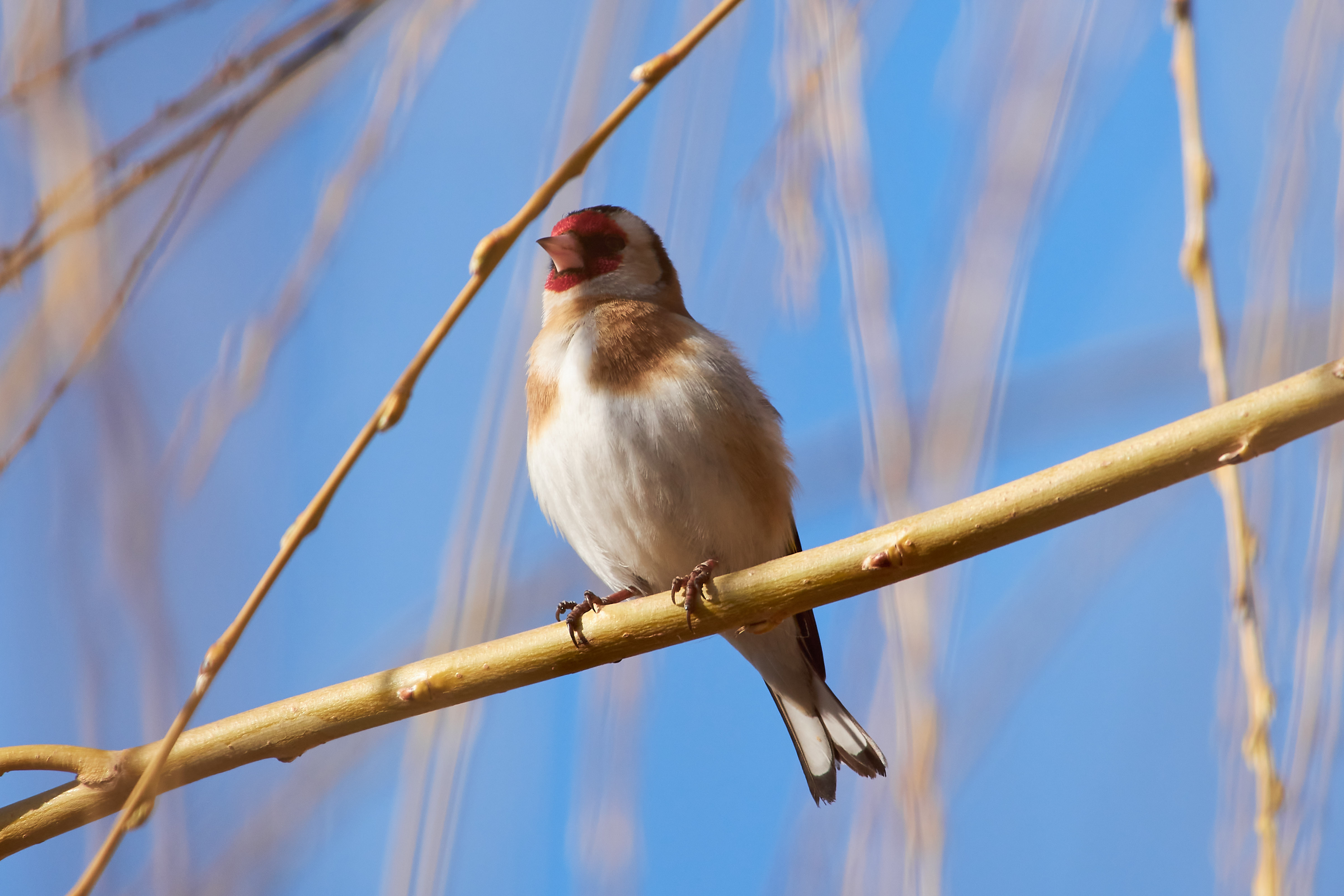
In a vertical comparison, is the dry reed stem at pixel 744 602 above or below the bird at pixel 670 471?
below

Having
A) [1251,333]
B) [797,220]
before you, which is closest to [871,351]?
[797,220]

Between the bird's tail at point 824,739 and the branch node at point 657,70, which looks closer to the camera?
the branch node at point 657,70

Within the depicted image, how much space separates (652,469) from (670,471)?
5 centimetres

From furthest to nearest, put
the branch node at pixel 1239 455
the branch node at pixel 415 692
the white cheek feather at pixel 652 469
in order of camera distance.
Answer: the white cheek feather at pixel 652 469, the branch node at pixel 415 692, the branch node at pixel 1239 455

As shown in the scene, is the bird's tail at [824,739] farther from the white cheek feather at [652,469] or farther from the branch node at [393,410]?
the branch node at [393,410]

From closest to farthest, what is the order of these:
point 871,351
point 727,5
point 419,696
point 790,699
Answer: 1. point 727,5
2. point 871,351
3. point 419,696
4. point 790,699

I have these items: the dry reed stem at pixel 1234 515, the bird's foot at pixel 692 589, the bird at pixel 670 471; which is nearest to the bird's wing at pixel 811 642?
the bird at pixel 670 471

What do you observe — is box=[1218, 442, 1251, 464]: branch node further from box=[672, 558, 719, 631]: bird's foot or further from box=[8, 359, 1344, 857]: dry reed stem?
box=[672, 558, 719, 631]: bird's foot

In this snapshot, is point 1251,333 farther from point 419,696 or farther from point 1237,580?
point 419,696

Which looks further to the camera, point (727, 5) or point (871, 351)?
point (871, 351)

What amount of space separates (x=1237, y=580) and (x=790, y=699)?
2.08 metres

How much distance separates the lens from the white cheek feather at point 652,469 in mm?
2820

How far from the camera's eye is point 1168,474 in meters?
1.46

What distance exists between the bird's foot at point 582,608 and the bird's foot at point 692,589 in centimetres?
16
